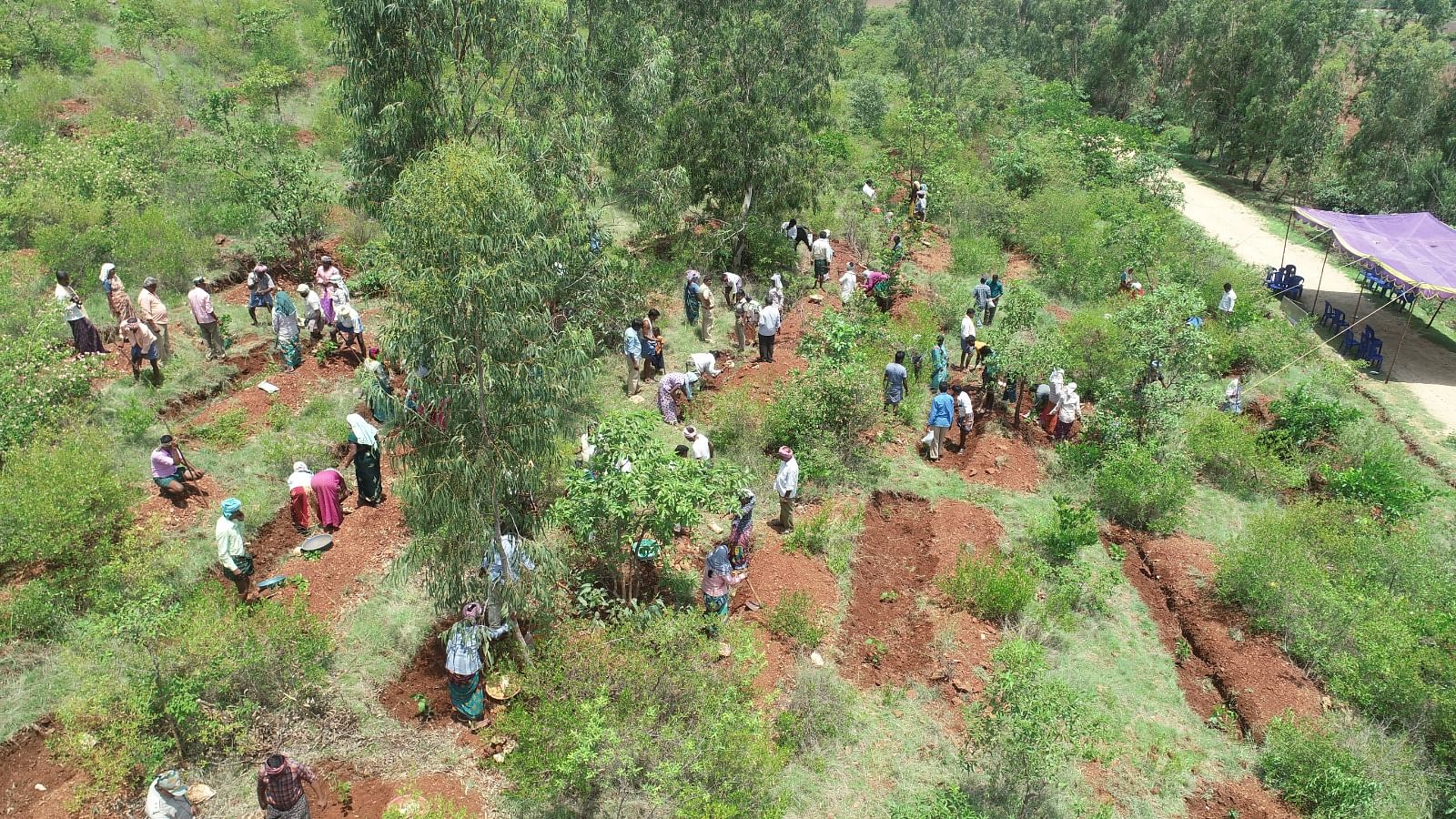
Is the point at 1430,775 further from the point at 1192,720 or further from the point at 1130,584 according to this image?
the point at 1130,584

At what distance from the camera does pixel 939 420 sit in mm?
13211

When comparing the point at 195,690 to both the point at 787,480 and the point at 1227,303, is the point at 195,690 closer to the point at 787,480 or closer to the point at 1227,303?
the point at 787,480

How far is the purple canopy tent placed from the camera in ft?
55.9

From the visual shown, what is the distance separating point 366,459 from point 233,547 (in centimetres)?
206

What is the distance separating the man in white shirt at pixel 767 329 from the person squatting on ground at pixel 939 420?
3296 mm

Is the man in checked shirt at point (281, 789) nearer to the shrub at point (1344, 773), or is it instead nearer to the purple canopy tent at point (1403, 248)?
the shrub at point (1344, 773)

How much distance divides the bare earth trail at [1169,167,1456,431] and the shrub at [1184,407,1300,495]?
5635 millimetres

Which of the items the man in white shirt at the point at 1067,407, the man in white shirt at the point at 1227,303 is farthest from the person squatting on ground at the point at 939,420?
the man in white shirt at the point at 1227,303

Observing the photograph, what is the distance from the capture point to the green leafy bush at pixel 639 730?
695 cm

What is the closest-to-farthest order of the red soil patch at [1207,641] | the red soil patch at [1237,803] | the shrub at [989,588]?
the red soil patch at [1237,803] < the red soil patch at [1207,641] < the shrub at [989,588]

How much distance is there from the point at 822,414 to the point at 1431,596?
8186 millimetres

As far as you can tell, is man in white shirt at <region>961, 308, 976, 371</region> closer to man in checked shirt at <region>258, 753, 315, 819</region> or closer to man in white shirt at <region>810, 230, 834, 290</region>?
man in white shirt at <region>810, 230, 834, 290</region>

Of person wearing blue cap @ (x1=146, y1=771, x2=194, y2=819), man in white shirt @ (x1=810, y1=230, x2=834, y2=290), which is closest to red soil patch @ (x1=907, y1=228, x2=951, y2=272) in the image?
man in white shirt @ (x1=810, y1=230, x2=834, y2=290)

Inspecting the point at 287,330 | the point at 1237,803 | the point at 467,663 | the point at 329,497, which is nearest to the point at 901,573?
the point at 1237,803
